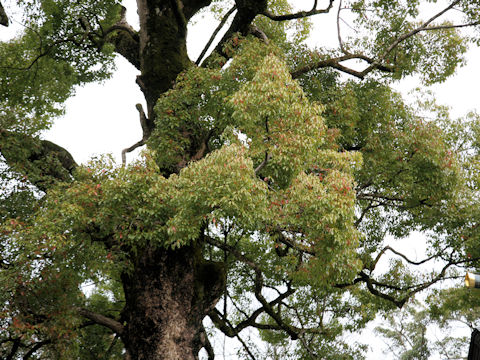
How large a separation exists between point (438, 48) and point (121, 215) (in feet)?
29.6

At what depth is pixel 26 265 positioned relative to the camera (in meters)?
8.65

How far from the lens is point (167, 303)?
10.1 metres

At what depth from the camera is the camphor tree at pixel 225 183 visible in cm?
854

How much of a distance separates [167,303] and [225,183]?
3.65 metres

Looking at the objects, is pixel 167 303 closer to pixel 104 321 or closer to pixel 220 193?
pixel 104 321

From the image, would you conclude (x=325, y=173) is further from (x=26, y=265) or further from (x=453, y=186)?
(x=26, y=265)

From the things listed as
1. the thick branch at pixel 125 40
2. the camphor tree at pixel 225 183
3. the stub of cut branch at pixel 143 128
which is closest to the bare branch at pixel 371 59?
the camphor tree at pixel 225 183

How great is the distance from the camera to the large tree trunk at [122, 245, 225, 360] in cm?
991

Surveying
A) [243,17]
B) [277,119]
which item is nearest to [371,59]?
[243,17]

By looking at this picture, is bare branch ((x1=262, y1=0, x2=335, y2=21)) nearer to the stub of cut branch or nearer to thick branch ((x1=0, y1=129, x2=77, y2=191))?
the stub of cut branch

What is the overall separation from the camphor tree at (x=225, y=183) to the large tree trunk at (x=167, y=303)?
1.3 inches

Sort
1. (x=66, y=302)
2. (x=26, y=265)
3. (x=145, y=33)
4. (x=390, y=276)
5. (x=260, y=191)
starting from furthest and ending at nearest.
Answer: (x=390, y=276) < (x=145, y=33) < (x=66, y=302) < (x=26, y=265) < (x=260, y=191)

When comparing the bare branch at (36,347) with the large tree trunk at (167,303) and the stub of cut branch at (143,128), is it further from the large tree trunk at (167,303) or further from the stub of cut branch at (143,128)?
the stub of cut branch at (143,128)

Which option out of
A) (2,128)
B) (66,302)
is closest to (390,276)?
(66,302)
